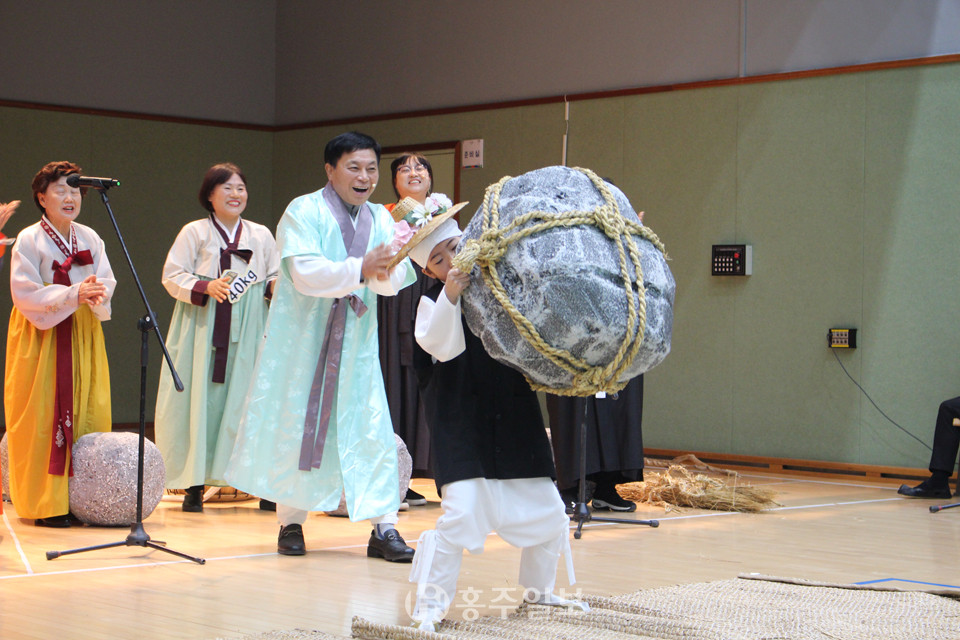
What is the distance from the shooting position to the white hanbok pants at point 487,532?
274 centimetres

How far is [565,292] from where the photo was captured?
2.49m

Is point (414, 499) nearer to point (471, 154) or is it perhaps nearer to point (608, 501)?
point (608, 501)

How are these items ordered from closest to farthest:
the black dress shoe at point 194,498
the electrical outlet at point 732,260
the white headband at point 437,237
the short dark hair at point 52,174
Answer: the white headband at point 437,237 → the short dark hair at point 52,174 → the black dress shoe at point 194,498 → the electrical outlet at point 732,260

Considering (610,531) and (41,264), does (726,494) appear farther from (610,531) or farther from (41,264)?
(41,264)

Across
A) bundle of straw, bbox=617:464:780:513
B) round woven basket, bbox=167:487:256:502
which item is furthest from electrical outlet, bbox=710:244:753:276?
round woven basket, bbox=167:487:256:502

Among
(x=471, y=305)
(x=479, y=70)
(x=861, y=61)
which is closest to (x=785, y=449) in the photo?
(x=861, y=61)

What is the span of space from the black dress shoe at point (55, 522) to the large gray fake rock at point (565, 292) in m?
2.72

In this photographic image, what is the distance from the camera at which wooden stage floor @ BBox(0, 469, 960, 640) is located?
2.94m

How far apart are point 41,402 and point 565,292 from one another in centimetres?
305

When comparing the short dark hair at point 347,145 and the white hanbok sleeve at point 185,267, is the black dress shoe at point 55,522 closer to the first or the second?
the white hanbok sleeve at point 185,267

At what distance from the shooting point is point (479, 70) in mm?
8625

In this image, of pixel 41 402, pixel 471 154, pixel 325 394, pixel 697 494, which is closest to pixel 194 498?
pixel 41 402

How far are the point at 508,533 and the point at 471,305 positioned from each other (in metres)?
0.61

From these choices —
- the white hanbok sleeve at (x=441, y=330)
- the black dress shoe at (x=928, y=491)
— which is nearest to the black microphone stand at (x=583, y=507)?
the white hanbok sleeve at (x=441, y=330)
